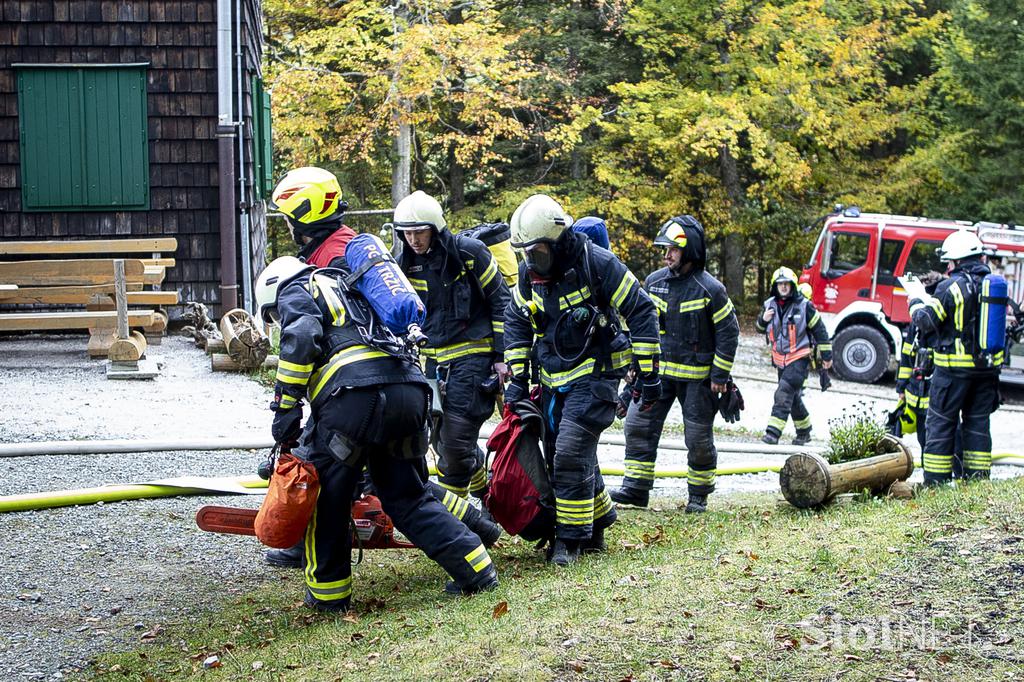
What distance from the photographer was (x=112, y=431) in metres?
9.65

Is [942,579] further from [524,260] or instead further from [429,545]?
[524,260]

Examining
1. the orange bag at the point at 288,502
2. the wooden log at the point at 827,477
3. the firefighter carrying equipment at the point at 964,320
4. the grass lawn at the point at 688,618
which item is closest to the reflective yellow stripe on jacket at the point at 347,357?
the orange bag at the point at 288,502

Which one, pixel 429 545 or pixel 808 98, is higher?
pixel 808 98

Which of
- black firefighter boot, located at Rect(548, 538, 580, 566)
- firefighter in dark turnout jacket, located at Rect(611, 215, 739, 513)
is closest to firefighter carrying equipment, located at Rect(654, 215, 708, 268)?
firefighter in dark turnout jacket, located at Rect(611, 215, 739, 513)

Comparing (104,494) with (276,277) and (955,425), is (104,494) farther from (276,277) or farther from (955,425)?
(955,425)

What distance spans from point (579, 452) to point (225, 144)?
9293mm

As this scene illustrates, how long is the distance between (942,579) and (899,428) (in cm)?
584

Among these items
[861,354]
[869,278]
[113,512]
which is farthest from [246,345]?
[869,278]

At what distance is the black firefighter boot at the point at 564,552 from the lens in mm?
6320

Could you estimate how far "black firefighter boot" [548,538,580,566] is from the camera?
20.7 feet

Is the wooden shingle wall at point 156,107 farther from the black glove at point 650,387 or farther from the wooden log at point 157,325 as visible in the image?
the black glove at point 650,387

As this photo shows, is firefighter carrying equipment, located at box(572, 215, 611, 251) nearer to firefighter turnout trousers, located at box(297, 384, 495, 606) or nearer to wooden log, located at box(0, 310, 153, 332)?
firefighter turnout trousers, located at box(297, 384, 495, 606)

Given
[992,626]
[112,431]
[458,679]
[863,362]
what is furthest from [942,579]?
[863,362]

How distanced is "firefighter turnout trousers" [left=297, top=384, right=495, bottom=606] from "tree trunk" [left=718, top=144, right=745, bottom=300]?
17934 mm
